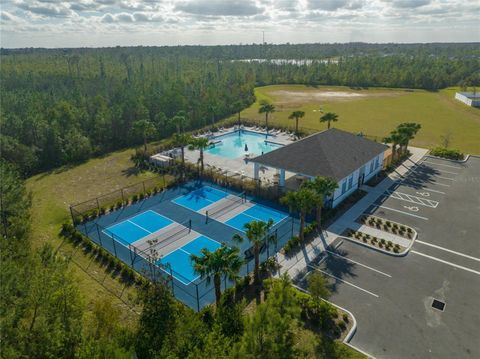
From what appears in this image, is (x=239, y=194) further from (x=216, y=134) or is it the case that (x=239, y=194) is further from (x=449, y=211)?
(x=216, y=134)

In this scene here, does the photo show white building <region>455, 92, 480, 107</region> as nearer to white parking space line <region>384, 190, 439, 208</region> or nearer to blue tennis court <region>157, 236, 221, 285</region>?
white parking space line <region>384, 190, 439, 208</region>

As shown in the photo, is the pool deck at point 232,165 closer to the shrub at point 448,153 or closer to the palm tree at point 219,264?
the palm tree at point 219,264

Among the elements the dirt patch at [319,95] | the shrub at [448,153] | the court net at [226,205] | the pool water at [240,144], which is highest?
the dirt patch at [319,95]

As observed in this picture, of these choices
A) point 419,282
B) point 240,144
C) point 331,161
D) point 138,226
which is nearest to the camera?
point 419,282

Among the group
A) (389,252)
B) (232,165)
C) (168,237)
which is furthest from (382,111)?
(168,237)

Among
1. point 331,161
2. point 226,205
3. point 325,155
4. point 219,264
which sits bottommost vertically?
point 226,205

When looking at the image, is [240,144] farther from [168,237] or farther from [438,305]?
[438,305]


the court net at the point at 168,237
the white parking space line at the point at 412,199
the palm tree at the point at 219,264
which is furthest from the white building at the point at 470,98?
the palm tree at the point at 219,264
